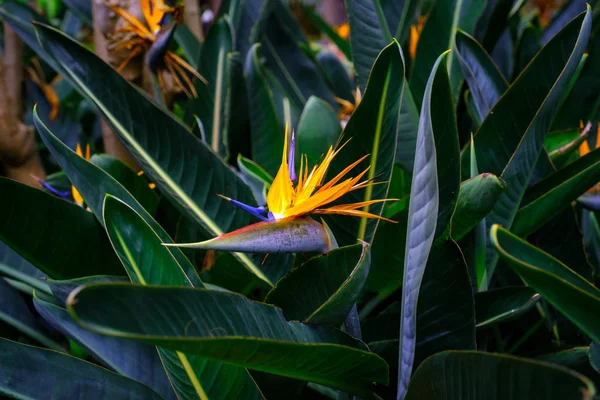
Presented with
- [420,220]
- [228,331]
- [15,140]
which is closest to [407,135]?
[420,220]

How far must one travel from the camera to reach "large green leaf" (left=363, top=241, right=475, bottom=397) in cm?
63

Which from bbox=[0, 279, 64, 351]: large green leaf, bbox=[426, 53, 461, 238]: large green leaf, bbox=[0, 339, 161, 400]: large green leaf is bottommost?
bbox=[0, 279, 64, 351]: large green leaf

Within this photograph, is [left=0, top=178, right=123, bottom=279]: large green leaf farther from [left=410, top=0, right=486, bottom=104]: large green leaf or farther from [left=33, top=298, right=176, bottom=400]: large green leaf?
[left=410, top=0, right=486, bottom=104]: large green leaf

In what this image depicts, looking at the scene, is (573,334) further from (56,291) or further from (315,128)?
(56,291)

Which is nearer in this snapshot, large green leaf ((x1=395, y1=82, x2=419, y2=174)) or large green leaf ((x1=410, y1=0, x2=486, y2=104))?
large green leaf ((x1=395, y1=82, x2=419, y2=174))

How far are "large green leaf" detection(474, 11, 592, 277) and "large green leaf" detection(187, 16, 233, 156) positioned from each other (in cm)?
50

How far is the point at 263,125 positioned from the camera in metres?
1.01

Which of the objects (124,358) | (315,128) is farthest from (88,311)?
(315,128)

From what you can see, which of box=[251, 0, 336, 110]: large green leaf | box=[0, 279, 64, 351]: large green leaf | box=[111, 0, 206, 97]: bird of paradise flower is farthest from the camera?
box=[251, 0, 336, 110]: large green leaf

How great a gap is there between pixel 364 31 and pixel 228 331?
64cm

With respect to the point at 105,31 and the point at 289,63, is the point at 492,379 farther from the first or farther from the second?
the point at 289,63

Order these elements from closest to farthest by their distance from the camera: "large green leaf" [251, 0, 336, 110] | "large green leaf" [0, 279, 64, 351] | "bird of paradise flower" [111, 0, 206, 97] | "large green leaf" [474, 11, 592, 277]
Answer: "large green leaf" [474, 11, 592, 277] → "large green leaf" [0, 279, 64, 351] → "bird of paradise flower" [111, 0, 206, 97] → "large green leaf" [251, 0, 336, 110]

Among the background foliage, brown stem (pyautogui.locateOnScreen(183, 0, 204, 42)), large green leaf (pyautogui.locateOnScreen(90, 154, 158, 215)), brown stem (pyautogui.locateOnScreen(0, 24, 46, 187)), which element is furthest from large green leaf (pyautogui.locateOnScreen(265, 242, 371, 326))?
brown stem (pyautogui.locateOnScreen(183, 0, 204, 42))

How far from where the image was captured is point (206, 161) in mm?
801
